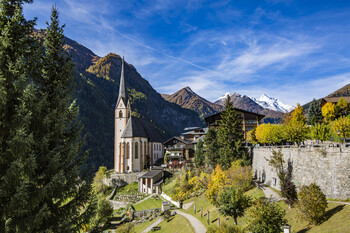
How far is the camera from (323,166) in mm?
25875

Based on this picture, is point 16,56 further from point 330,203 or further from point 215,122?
point 215,122

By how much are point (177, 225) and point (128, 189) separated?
33155mm

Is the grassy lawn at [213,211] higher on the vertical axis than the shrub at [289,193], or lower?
lower

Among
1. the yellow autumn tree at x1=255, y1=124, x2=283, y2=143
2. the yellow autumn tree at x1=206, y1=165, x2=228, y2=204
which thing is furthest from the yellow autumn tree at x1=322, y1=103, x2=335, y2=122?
the yellow autumn tree at x1=206, y1=165, x2=228, y2=204

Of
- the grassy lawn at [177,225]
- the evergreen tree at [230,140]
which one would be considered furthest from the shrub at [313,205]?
the evergreen tree at [230,140]

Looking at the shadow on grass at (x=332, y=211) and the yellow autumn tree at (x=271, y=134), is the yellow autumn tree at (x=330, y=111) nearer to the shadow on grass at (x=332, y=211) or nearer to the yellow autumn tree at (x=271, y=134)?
the yellow autumn tree at (x=271, y=134)

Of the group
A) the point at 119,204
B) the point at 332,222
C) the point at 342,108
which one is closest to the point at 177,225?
the point at 332,222

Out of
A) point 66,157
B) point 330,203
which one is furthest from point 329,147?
point 66,157

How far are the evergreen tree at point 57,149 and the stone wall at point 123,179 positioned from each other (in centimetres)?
5922

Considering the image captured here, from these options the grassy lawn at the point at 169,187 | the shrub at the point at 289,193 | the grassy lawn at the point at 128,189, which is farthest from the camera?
the grassy lawn at the point at 128,189

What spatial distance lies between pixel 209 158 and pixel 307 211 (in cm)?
3030

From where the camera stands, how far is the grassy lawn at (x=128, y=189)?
63881 millimetres

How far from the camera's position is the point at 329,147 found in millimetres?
25500

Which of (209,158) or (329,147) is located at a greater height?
(329,147)
